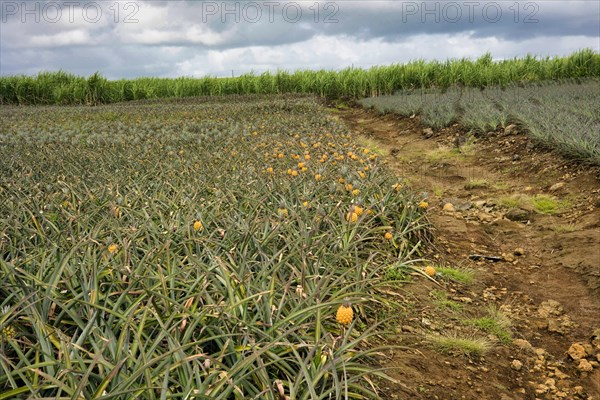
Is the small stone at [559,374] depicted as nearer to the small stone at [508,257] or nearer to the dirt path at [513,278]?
the dirt path at [513,278]

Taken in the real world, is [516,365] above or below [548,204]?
below

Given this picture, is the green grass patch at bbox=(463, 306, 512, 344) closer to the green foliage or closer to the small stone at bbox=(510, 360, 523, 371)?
the small stone at bbox=(510, 360, 523, 371)

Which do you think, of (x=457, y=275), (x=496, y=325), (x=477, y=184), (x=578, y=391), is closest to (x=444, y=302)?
(x=496, y=325)

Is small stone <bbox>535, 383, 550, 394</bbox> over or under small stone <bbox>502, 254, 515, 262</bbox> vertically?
under

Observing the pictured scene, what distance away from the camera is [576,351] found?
9.61 ft

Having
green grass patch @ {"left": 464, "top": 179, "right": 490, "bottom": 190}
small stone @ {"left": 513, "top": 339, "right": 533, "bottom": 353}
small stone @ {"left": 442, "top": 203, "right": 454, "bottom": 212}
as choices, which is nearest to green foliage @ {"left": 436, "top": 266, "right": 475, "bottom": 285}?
small stone @ {"left": 513, "top": 339, "right": 533, "bottom": 353}

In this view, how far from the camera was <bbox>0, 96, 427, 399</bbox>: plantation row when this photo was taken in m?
1.86

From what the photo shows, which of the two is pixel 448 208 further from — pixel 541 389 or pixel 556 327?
pixel 541 389

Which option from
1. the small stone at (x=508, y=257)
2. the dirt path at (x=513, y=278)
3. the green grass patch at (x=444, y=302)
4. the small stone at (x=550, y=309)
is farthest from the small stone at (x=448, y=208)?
the green grass patch at (x=444, y=302)

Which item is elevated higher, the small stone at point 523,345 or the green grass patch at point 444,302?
the green grass patch at point 444,302

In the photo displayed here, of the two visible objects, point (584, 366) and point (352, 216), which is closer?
point (584, 366)

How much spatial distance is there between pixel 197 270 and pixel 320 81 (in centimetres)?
2225

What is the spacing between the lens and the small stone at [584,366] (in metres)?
2.81

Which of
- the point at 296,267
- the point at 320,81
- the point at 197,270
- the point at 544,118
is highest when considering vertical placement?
the point at 320,81
